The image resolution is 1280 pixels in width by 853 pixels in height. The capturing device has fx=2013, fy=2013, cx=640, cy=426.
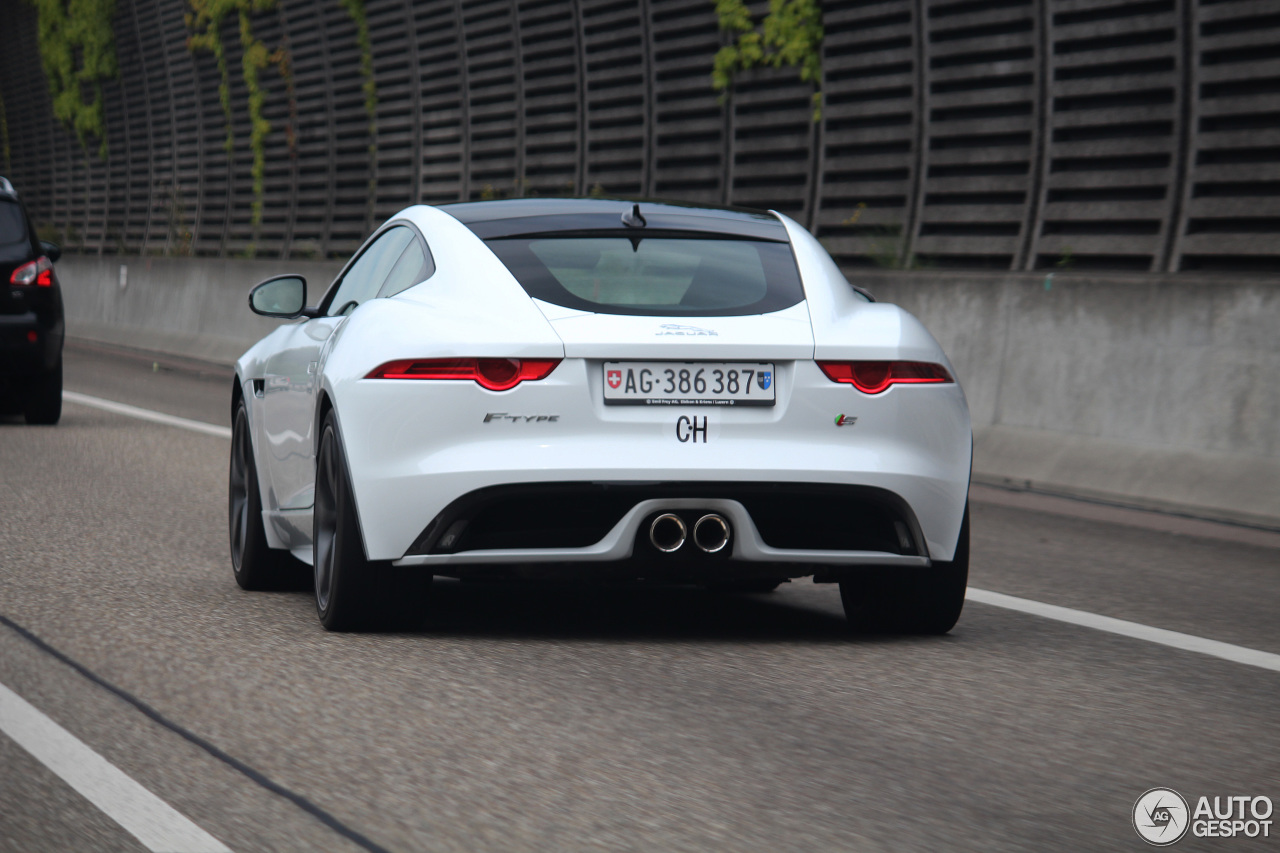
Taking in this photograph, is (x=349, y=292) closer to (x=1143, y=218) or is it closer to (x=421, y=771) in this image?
(x=421, y=771)

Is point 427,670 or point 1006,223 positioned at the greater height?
point 1006,223

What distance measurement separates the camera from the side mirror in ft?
24.3

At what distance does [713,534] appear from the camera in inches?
237

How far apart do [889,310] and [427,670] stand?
1.87 meters

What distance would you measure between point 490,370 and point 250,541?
204 centimetres

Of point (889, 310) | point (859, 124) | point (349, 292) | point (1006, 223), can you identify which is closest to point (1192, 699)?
point (889, 310)

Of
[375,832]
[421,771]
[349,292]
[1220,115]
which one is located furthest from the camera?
[1220,115]

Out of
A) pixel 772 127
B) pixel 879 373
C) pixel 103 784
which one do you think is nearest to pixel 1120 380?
pixel 879 373

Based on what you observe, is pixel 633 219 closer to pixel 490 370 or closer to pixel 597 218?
pixel 597 218

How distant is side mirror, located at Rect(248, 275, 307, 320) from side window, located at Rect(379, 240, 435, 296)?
0.59 metres

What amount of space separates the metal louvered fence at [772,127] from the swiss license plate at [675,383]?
259 inches

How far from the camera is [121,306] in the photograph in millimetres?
28562

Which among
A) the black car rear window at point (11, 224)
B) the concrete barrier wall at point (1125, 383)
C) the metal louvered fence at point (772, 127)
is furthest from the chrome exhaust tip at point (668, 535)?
the black car rear window at point (11, 224)

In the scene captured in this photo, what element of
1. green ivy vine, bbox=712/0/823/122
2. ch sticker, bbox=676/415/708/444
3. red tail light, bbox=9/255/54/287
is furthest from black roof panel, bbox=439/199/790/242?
green ivy vine, bbox=712/0/823/122
